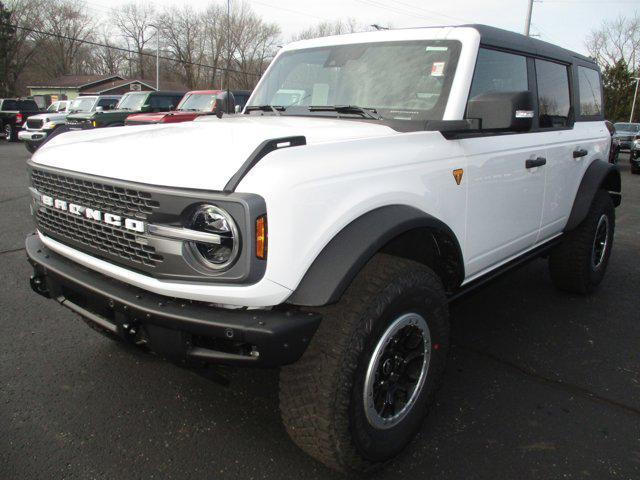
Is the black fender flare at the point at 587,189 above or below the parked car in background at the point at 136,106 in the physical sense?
below

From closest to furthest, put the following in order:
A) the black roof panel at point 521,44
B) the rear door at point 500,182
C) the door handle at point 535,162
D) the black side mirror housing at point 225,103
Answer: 1. the rear door at point 500,182
2. the black roof panel at point 521,44
3. the door handle at point 535,162
4. the black side mirror housing at point 225,103

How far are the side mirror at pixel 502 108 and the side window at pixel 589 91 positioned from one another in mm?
1934

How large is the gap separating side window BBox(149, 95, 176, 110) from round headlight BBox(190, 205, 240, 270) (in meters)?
15.1

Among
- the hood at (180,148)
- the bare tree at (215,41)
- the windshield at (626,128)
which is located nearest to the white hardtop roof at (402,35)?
the hood at (180,148)

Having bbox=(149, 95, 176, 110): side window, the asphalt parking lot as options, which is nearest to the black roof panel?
the asphalt parking lot

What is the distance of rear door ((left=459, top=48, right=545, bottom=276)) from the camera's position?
2.65 m

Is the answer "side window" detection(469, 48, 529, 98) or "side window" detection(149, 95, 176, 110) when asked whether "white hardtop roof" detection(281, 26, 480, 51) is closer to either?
"side window" detection(469, 48, 529, 98)

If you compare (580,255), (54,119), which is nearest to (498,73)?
(580,255)

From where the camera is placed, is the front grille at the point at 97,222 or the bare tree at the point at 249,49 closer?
the front grille at the point at 97,222

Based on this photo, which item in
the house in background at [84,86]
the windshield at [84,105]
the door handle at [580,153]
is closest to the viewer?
the door handle at [580,153]

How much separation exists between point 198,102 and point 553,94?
11294 millimetres

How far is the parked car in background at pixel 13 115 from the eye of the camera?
23.8 meters

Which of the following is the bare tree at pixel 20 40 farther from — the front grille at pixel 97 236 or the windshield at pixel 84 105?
the front grille at pixel 97 236

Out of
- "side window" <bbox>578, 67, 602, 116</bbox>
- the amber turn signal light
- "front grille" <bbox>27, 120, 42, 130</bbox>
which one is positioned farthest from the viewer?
"front grille" <bbox>27, 120, 42, 130</bbox>
